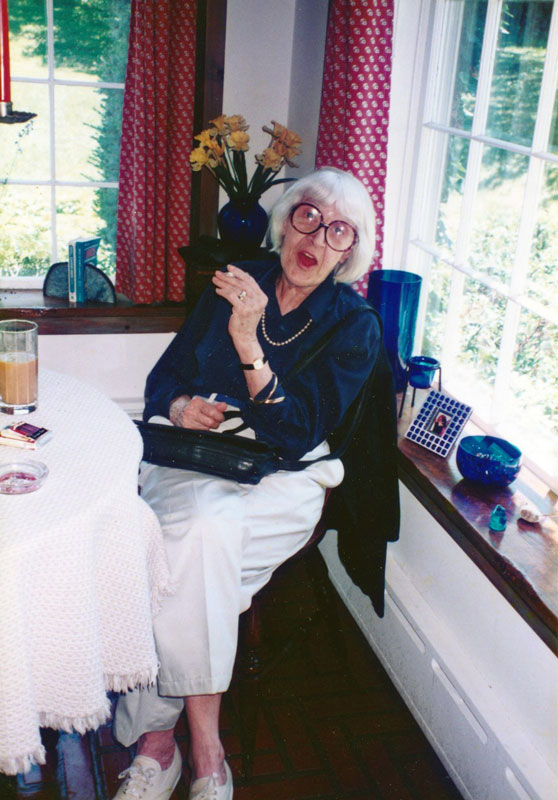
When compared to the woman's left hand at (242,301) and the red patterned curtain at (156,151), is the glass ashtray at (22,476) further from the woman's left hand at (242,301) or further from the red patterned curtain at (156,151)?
the red patterned curtain at (156,151)

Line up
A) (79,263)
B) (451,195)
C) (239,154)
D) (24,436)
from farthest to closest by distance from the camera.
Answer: (79,263) → (239,154) → (451,195) → (24,436)

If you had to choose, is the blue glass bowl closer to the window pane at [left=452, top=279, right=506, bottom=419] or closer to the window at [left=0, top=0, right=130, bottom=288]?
the window pane at [left=452, top=279, right=506, bottom=419]

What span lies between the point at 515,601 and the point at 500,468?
36 cm

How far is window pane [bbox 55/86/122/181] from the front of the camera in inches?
116

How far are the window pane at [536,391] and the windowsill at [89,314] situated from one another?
131 centimetres

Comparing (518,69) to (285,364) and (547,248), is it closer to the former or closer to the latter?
(547,248)

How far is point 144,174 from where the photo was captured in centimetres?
285

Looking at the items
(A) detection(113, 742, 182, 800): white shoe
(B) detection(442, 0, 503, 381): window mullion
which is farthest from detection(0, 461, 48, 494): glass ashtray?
(B) detection(442, 0, 503, 381): window mullion

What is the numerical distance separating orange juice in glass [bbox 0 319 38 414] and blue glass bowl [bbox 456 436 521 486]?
1033 mm

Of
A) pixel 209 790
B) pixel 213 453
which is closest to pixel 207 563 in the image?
pixel 213 453

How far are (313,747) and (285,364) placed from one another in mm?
987

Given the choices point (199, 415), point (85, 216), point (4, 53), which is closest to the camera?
point (4, 53)

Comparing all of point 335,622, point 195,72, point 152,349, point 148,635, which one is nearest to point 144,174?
point 195,72

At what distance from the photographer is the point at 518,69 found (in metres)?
1.96
